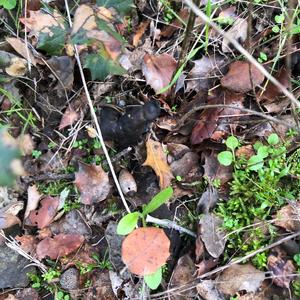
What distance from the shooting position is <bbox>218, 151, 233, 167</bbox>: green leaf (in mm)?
1895

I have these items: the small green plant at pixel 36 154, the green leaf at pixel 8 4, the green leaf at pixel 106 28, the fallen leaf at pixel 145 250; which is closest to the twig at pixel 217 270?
the fallen leaf at pixel 145 250

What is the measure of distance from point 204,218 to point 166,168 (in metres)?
0.31

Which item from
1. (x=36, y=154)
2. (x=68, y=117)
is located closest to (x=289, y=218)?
(x=68, y=117)

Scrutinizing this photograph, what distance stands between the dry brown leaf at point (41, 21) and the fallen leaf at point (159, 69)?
0.49 metres

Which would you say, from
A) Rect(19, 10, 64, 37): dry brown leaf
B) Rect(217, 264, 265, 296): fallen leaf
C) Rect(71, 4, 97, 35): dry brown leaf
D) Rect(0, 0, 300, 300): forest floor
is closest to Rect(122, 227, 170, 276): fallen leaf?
Rect(0, 0, 300, 300): forest floor

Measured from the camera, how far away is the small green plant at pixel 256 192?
5.92 feet

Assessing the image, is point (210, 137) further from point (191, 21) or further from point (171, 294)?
point (171, 294)

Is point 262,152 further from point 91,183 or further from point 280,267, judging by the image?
point 91,183

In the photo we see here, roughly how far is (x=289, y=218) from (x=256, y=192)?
180 millimetres

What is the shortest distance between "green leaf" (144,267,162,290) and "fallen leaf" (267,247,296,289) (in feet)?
1.55

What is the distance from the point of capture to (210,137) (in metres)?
1.99

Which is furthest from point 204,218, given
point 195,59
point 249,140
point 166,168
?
point 195,59

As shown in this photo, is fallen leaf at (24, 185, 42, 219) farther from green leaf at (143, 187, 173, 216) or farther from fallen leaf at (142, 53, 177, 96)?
fallen leaf at (142, 53, 177, 96)

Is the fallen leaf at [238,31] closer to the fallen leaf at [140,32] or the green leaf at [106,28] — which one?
the fallen leaf at [140,32]
